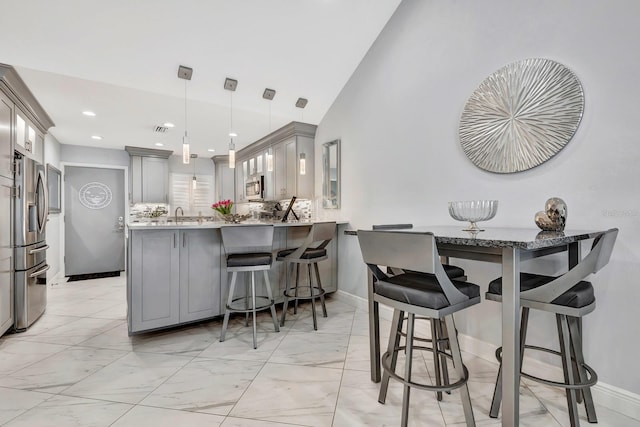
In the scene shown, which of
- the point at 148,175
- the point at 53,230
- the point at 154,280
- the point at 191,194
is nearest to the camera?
the point at 154,280

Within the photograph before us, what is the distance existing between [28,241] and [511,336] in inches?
154

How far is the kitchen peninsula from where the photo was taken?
2.45 meters

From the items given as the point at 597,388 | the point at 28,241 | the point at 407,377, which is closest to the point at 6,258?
the point at 28,241

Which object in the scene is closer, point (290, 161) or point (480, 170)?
point (480, 170)

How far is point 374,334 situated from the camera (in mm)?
1867

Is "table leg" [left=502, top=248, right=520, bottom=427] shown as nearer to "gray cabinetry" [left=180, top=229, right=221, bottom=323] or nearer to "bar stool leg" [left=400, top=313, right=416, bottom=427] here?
"bar stool leg" [left=400, top=313, right=416, bottom=427]

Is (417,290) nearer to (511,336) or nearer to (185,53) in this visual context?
(511,336)

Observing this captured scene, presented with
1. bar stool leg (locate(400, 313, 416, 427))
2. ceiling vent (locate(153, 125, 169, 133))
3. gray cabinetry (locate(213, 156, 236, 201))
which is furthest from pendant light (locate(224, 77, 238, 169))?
gray cabinetry (locate(213, 156, 236, 201))

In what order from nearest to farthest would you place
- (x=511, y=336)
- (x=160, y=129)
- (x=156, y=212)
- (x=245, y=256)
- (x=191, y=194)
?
(x=511, y=336) → (x=245, y=256) → (x=160, y=129) → (x=156, y=212) → (x=191, y=194)

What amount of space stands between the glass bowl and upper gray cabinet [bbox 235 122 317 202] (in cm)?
227

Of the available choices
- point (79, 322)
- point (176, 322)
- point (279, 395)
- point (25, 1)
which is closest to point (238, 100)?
point (25, 1)

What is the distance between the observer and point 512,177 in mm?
2031

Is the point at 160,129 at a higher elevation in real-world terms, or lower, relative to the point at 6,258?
higher

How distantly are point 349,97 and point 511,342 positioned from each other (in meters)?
2.96
